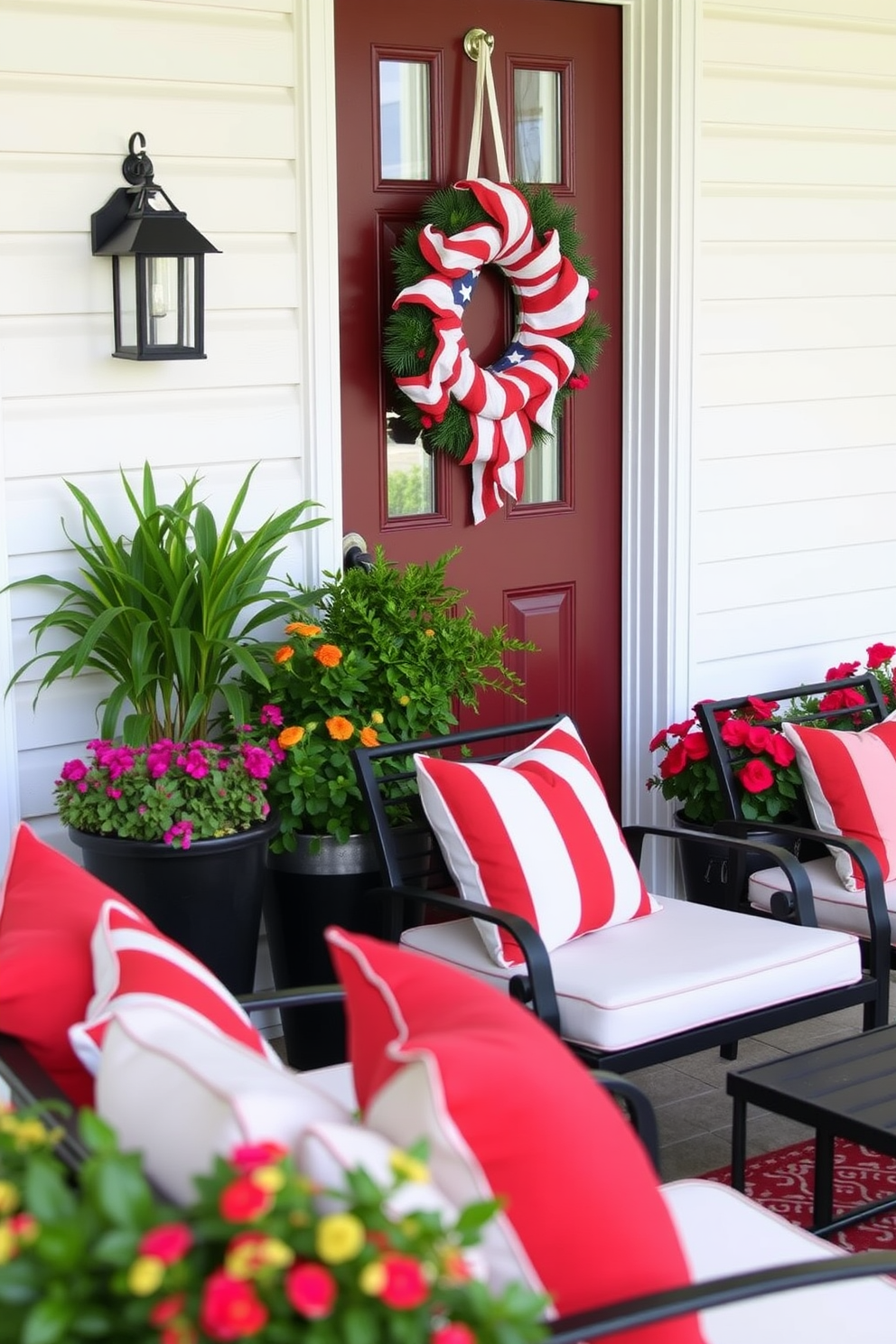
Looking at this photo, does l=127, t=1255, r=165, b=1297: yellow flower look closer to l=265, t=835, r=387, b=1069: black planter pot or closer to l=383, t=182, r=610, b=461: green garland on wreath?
l=265, t=835, r=387, b=1069: black planter pot

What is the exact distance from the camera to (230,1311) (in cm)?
93

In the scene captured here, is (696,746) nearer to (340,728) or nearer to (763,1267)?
(340,728)

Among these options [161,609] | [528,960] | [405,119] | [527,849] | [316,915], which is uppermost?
[405,119]

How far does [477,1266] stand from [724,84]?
3390mm

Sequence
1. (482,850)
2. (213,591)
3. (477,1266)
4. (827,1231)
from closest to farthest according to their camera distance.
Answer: (477,1266)
(827,1231)
(482,850)
(213,591)

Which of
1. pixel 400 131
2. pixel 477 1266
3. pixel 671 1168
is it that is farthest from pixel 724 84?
pixel 477 1266

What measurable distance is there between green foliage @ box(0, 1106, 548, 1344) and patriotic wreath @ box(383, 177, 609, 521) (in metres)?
2.52

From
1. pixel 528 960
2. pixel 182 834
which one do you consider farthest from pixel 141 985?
pixel 182 834

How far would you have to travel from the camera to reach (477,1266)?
3.70 feet

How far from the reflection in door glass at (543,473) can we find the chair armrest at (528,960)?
1455mm

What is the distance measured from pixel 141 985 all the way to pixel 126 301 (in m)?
1.85

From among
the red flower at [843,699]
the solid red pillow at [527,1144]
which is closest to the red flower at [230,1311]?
the solid red pillow at [527,1144]

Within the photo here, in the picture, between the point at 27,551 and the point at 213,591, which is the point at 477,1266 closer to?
the point at 213,591

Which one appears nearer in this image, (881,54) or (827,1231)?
(827,1231)
